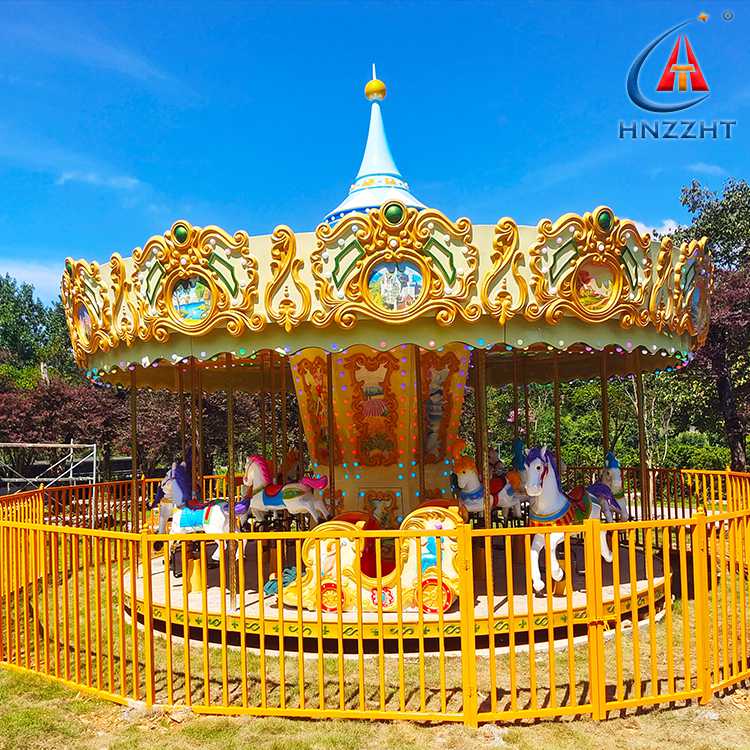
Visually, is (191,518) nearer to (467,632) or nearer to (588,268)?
(467,632)

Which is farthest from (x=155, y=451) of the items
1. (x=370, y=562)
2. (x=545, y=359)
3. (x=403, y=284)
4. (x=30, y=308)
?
(x=30, y=308)

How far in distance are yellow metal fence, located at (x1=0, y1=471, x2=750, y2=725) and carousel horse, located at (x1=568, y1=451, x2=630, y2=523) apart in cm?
86

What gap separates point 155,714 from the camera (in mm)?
4469

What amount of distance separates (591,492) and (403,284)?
3512 millimetres

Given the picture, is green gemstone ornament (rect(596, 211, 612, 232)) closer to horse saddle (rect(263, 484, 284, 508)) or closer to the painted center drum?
the painted center drum

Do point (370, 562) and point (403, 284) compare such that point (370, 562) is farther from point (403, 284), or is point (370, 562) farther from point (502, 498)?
point (403, 284)

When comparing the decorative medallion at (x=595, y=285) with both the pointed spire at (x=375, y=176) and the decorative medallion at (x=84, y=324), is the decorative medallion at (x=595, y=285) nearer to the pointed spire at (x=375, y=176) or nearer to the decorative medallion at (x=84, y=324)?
the pointed spire at (x=375, y=176)

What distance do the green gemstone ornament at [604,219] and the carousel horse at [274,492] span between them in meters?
3.93

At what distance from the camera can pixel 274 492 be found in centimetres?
757

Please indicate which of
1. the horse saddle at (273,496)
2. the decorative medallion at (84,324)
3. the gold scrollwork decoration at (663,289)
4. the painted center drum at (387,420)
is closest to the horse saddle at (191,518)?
the horse saddle at (273,496)

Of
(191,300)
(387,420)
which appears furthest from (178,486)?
(191,300)

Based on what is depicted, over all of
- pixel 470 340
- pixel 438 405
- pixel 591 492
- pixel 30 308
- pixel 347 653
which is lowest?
pixel 347 653

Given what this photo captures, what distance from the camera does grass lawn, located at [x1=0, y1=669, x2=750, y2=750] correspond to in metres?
4.02

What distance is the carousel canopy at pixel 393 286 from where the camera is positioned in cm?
564
